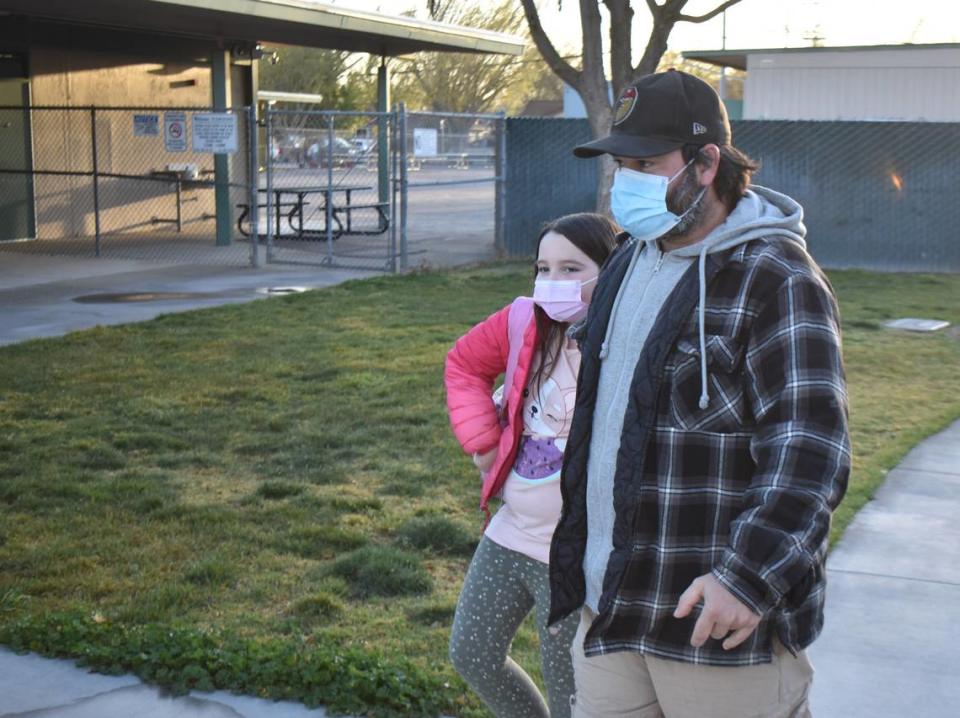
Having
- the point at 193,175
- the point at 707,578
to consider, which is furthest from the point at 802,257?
the point at 193,175

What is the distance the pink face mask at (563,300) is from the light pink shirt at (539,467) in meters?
0.10

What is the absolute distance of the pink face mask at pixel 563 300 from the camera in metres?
3.20

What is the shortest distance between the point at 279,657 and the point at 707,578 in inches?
89.6

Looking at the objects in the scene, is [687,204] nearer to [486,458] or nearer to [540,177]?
[486,458]

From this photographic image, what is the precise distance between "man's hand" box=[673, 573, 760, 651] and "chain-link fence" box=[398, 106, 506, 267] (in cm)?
1257

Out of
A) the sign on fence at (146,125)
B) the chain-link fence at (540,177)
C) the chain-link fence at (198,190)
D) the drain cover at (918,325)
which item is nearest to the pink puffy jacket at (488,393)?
the drain cover at (918,325)

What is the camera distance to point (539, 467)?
3223 mm

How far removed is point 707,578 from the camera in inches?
88.4

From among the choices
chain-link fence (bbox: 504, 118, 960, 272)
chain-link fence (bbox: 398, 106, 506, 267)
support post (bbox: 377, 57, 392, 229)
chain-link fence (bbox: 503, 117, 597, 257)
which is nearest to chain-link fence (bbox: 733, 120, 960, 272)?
chain-link fence (bbox: 504, 118, 960, 272)

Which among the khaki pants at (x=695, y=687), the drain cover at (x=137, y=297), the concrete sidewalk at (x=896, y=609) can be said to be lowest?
the concrete sidewalk at (x=896, y=609)

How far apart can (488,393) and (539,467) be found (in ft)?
0.90

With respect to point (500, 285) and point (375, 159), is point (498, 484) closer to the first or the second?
point (500, 285)

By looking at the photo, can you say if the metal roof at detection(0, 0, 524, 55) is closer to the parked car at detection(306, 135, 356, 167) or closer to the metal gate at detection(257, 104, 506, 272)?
the metal gate at detection(257, 104, 506, 272)

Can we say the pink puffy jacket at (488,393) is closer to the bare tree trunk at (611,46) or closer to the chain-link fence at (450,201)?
the bare tree trunk at (611,46)
